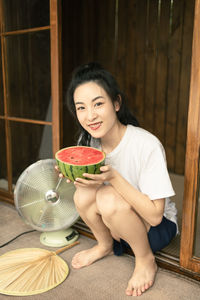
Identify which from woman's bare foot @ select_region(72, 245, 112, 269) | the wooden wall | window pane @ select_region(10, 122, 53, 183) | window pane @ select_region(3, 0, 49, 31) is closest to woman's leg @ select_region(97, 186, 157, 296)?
woman's bare foot @ select_region(72, 245, 112, 269)

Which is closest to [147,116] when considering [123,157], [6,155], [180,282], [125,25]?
[125,25]

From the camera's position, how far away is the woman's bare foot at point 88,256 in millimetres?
1681

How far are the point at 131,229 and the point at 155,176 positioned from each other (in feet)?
0.95

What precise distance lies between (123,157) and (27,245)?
88cm

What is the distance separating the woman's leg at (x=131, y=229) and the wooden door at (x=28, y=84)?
29.4 inches

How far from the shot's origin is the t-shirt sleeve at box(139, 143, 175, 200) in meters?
1.39

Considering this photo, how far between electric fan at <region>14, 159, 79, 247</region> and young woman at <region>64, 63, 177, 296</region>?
0.75 ft

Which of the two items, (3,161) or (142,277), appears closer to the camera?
(142,277)

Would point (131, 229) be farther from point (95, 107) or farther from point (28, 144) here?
point (28, 144)

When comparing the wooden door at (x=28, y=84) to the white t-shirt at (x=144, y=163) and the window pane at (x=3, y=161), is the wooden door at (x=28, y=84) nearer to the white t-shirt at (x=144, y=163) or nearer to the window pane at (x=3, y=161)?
the window pane at (x=3, y=161)

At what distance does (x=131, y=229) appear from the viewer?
1459 millimetres

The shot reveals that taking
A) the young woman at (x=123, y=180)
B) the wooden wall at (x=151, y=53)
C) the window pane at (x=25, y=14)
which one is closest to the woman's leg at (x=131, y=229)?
the young woman at (x=123, y=180)

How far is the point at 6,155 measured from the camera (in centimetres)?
253

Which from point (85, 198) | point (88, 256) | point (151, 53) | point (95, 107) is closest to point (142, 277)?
point (88, 256)
